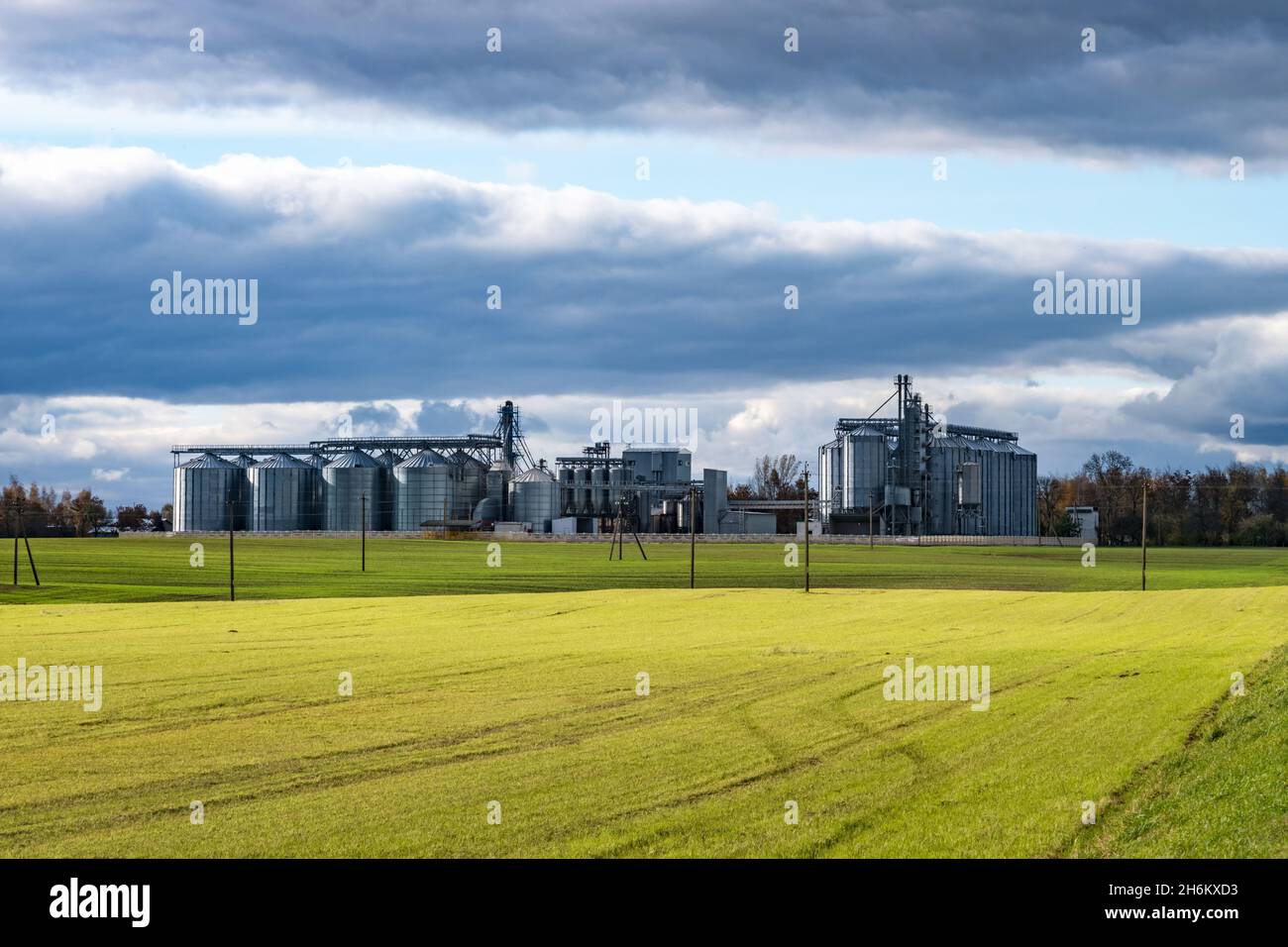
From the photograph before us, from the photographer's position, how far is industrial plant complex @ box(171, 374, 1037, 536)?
171875 millimetres

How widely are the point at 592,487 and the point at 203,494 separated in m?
52.6

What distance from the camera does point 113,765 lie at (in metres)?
23.2

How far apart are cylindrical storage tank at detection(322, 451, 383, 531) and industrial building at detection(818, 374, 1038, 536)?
58.4m

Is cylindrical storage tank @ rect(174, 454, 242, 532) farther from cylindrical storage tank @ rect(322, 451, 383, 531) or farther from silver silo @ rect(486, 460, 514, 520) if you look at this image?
silver silo @ rect(486, 460, 514, 520)

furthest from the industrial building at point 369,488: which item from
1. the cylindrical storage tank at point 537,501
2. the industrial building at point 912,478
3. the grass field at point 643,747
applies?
the grass field at point 643,747

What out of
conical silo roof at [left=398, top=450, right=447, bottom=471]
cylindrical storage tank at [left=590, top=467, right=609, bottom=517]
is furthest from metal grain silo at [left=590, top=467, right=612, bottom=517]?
conical silo roof at [left=398, top=450, right=447, bottom=471]

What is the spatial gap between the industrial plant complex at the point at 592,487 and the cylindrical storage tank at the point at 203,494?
188mm

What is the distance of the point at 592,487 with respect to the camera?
18912 cm

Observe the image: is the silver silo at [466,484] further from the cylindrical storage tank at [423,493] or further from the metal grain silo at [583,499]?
the metal grain silo at [583,499]

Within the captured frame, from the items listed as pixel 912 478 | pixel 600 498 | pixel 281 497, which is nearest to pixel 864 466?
pixel 912 478

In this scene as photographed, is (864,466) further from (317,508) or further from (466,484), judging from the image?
(317,508)
